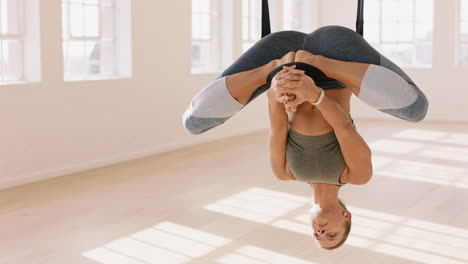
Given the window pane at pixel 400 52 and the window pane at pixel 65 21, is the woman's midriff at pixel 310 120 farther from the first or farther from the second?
the window pane at pixel 400 52

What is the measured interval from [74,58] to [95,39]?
1.13 ft

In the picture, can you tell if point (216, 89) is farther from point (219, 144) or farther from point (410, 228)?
point (219, 144)

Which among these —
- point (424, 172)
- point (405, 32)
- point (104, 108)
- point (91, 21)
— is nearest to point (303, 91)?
point (424, 172)

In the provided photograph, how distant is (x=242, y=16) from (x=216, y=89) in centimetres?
606

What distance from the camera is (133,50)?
707 centimetres

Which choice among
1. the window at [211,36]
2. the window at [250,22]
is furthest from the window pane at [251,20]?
the window at [211,36]

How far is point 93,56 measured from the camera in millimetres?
6836

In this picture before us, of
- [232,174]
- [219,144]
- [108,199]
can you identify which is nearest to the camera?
[108,199]

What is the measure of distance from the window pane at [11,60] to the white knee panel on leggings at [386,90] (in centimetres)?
406

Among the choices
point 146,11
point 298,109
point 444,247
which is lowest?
point 444,247

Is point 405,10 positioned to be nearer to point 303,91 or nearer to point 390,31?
point 390,31

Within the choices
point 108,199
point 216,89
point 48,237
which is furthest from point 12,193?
point 216,89

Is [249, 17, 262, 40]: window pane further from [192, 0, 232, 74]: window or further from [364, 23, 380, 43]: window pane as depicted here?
[364, 23, 380, 43]: window pane

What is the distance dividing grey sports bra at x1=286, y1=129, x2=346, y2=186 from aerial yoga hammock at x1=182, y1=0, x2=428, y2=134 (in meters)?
0.26
